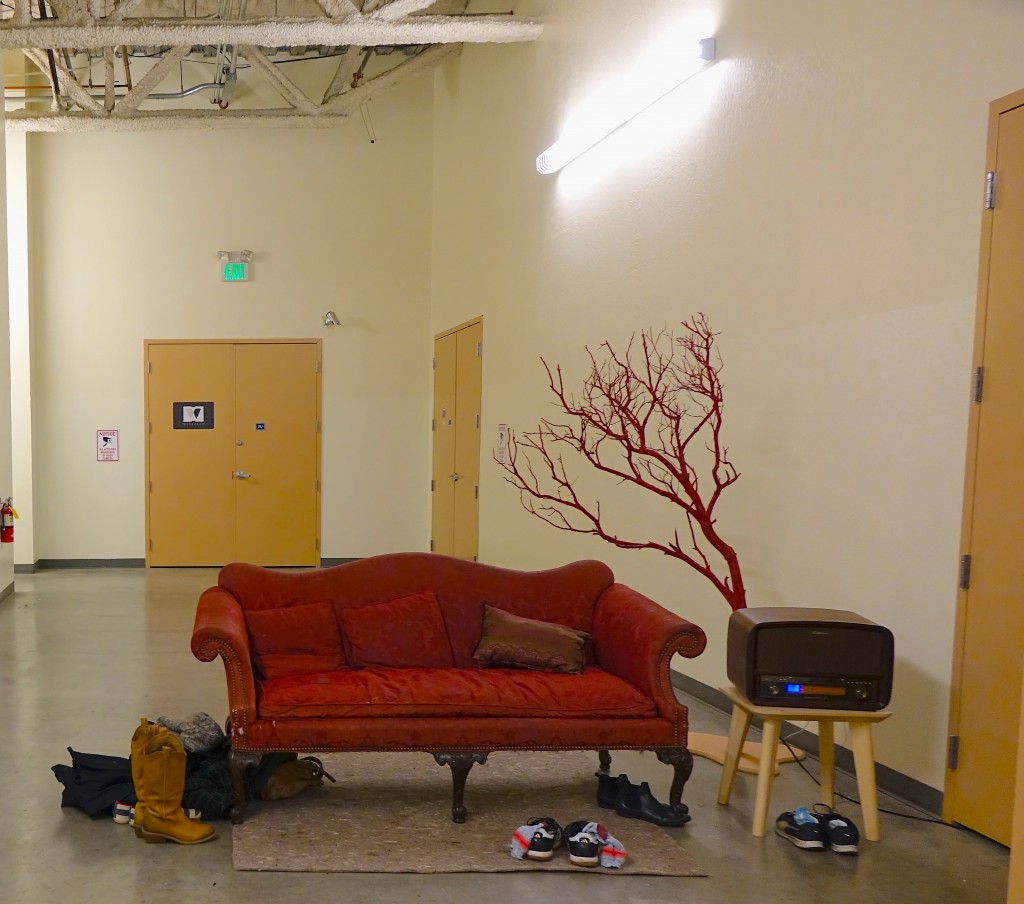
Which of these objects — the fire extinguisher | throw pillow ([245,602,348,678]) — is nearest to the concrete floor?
throw pillow ([245,602,348,678])

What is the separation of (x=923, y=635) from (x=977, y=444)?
28.6 inches

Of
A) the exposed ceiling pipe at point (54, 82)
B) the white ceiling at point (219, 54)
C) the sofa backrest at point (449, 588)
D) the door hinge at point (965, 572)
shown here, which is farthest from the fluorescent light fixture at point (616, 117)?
the exposed ceiling pipe at point (54, 82)

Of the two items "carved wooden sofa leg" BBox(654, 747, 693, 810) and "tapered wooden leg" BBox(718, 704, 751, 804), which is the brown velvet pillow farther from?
"tapered wooden leg" BBox(718, 704, 751, 804)

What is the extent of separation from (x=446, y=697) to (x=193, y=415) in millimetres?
6772

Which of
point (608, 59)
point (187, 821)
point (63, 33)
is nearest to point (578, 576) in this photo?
point (187, 821)

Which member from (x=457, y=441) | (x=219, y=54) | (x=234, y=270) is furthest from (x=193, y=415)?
(x=219, y=54)

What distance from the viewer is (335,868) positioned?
302cm

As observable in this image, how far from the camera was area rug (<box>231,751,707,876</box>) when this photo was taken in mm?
3070

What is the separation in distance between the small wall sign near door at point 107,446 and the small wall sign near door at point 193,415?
590 mm

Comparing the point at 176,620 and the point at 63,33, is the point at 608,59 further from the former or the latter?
the point at 176,620

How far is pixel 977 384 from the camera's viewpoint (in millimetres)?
3295

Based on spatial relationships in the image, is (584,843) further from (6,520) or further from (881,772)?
(6,520)

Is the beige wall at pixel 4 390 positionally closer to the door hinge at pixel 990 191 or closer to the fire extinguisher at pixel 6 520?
the fire extinguisher at pixel 6 520

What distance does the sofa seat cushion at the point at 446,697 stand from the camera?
133 inches
